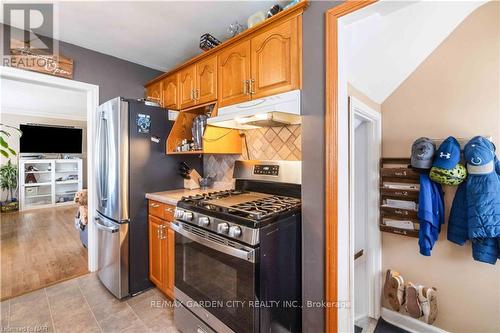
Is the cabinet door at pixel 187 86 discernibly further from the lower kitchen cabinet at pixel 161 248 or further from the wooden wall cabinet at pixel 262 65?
the lower kitchen cabinet at pixel 161 248

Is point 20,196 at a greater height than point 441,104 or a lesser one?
lesser

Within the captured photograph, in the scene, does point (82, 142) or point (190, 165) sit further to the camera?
point (82, 142)

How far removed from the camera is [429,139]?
1661 millimetres

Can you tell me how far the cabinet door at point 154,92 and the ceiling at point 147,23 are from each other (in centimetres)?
34

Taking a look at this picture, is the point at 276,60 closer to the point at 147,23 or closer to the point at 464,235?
the point at 147,23

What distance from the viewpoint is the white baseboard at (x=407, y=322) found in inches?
68.1

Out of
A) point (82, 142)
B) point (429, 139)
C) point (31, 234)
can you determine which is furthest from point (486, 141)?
point (82, 142)

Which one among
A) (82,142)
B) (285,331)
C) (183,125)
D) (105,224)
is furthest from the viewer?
(82,142)

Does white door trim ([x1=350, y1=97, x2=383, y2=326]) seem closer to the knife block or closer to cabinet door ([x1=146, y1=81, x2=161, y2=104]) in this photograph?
the knife block

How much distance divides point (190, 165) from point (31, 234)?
133 inches

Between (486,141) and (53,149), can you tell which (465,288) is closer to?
(486,141)

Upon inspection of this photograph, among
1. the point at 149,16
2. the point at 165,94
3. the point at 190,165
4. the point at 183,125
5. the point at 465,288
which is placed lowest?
the point at 465,288

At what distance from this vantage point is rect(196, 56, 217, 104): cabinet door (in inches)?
77.3

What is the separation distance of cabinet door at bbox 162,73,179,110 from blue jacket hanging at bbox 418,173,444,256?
7.70ft
